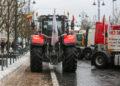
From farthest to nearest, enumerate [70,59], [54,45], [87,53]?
1. [87,53]
2. [54,45]
3. [70,59]

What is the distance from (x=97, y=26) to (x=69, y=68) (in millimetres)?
9455

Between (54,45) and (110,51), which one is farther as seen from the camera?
(110,51)

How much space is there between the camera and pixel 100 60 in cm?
2970

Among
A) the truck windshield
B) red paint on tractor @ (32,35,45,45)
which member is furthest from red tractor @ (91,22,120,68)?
red paint on tractor @ (32,35,45,45)

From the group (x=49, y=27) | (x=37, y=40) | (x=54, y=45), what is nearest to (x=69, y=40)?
(x=54, y=45)

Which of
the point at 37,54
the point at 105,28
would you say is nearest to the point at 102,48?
the point at 105,28

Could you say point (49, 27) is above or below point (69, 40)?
above

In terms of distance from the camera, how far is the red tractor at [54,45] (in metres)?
25.2

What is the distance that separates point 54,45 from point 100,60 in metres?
4.91

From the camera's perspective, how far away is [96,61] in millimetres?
30047

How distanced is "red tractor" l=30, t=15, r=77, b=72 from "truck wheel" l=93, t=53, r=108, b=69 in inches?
138

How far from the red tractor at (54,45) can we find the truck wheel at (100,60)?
3.51 metres

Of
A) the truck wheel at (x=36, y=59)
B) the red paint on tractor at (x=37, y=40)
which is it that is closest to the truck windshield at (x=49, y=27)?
the red paint on tractor at (x=37, y=40)

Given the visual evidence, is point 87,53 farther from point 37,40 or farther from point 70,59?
point 70,59
